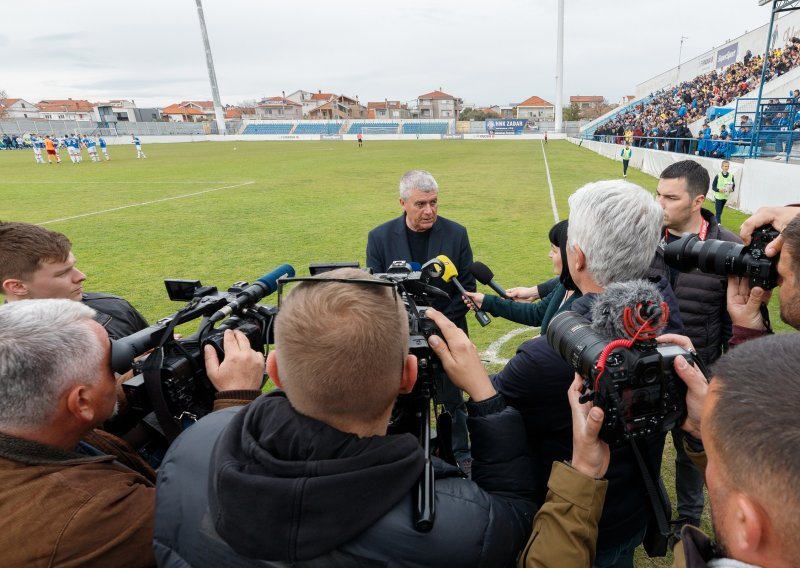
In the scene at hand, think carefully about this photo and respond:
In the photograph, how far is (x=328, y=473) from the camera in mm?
930

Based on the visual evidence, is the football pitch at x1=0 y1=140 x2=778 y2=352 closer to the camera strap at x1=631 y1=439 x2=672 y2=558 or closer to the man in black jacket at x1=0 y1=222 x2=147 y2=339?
the man in black jacket at x1=0 y1=222 x2=147 y2=339

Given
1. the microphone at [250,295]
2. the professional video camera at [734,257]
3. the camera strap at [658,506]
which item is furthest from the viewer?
the professional video camera at [734,257]

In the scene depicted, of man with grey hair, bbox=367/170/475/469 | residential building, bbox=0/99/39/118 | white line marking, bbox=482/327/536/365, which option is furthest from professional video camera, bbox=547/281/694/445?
residential building, bbox=0/99/39/118

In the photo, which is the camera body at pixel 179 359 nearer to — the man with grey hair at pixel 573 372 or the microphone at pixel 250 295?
the microphone at pixel 250 295

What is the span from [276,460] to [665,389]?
94 cm

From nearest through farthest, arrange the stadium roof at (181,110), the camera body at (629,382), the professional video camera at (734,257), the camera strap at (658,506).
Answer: the camera body at (629,382) → the camera strap at (658,506) → the professional video camera at (734,257) → the stadium roof at (181,110)

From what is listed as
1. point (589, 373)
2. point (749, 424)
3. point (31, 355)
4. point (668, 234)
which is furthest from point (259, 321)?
point (668, 234)

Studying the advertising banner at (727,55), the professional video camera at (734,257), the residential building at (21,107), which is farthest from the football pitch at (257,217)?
the residential building at (21,107)

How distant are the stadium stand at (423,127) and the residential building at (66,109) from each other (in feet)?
206

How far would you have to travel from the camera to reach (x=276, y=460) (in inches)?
37.1

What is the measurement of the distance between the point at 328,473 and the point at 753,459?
0.74m

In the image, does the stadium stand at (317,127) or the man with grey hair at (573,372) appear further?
the stadium stand at (317,127)

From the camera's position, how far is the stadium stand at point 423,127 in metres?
72.2

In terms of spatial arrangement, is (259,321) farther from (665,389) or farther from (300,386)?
(665,389)
